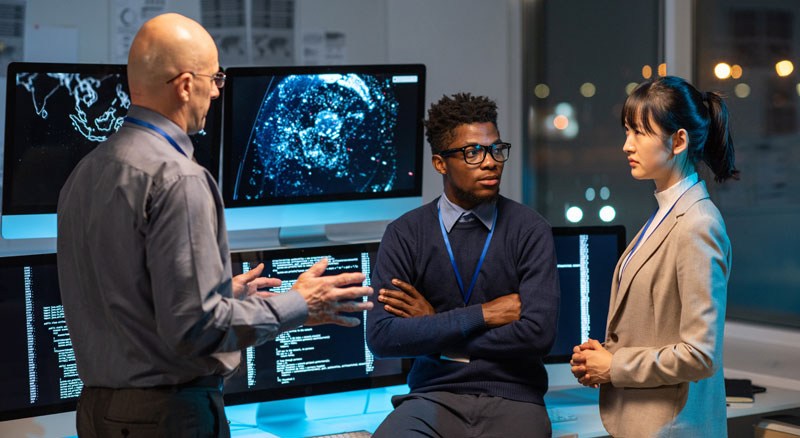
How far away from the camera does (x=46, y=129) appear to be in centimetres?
258

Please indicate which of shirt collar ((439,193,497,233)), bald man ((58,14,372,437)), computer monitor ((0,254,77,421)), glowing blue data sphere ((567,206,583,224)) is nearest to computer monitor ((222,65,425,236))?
shirt collar ((439,193,497,233))

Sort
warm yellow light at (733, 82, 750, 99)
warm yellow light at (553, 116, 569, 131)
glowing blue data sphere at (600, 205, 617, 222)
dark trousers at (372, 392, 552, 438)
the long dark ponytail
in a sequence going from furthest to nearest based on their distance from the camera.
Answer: warm yellow light at (553, 116, 569, 131), glowing blue data sphere at (600, 205, 617, 222), warm yellow light at (733, 82, 750, 99), dark trousers at (372, 392, 552, 438), the long dark ponytail

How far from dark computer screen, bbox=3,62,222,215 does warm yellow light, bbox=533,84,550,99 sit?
228cm

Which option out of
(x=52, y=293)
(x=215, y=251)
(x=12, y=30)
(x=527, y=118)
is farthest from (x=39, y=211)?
(x=527, y=118)

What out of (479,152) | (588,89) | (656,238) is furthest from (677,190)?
(588,89)

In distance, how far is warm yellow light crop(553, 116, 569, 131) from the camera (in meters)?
4.19

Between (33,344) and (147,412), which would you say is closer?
(147,412)

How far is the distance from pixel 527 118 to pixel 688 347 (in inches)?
101

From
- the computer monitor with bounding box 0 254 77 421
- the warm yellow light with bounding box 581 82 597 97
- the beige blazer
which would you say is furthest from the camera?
the warm yellow light with bounding box 581 82 597 97

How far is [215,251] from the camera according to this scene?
1584 mm

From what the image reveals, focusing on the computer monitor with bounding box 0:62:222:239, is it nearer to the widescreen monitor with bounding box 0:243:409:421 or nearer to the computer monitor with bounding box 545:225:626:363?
the widescreen monitor with bounding box 0:243:409:421

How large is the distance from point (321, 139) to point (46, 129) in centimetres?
89

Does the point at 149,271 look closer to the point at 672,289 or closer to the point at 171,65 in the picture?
the point at 171,65

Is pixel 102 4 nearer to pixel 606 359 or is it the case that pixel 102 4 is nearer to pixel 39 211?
pixel 39 211
